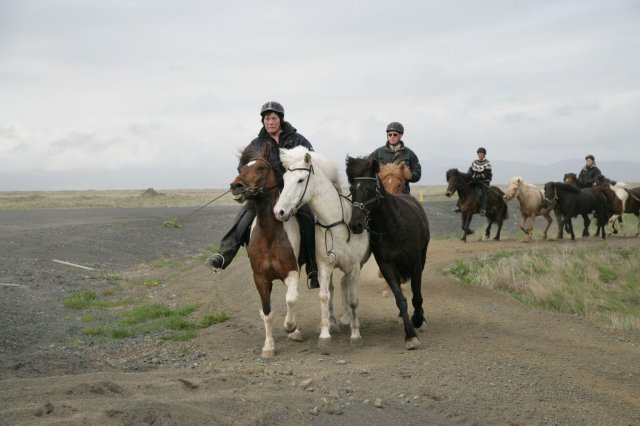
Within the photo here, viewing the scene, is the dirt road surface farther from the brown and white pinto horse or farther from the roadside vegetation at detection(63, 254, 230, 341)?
the brown and white pinto horse

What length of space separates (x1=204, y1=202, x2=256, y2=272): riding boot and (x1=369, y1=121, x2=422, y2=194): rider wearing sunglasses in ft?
10.8

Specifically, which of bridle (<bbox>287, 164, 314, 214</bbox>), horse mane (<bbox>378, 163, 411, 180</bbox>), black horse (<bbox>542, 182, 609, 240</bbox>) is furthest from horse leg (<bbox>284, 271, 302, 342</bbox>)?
black horse (<bbox>542, 182, 609, 240</bbox>)

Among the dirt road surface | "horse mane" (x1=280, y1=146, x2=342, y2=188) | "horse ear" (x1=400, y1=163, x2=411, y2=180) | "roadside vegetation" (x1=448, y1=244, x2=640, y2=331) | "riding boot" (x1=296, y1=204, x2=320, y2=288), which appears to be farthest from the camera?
"roadside vegetation" (x1=448, y1=244, x2=640, y2=331)

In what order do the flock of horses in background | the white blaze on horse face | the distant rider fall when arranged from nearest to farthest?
the white blaze on horse face, the flock of horses in background, the distant rider

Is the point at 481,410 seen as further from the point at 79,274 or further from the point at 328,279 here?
the point at 79,274

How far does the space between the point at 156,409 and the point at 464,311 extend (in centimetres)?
701

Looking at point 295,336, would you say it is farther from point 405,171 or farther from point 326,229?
point 405,171

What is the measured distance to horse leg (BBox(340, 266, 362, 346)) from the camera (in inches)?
361

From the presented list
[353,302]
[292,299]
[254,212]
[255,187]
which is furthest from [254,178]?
[353,302]

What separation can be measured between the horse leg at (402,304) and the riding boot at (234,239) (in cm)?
195

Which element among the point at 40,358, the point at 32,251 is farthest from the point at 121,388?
the point at 32,251

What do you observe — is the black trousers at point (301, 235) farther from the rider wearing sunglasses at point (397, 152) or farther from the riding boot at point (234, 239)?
the rider wearing sunglasses at point (397, 152)

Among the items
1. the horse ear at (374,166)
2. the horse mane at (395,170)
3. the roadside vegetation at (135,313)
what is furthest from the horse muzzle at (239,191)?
the horse mane at (395,170)

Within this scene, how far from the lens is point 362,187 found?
8.85 metres
